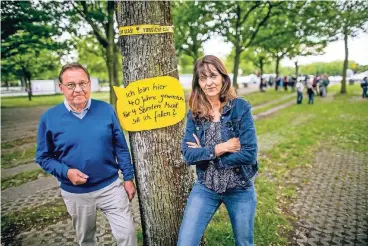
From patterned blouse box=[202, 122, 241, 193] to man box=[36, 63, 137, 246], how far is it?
776 millimetres

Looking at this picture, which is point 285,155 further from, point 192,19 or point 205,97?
point 192,19

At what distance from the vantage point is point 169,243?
8.88ft

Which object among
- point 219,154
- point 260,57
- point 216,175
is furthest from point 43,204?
point 260,57

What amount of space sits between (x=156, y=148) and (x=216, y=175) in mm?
583

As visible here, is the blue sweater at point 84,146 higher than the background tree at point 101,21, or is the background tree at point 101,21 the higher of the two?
the background tree at point 101,21

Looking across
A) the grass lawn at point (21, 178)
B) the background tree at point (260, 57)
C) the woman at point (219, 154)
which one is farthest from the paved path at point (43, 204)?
the background tree at point (260, 57)

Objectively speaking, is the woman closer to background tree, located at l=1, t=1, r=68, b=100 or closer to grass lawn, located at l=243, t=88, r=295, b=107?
background tree, located at l=1, t=1, r=68, b=100

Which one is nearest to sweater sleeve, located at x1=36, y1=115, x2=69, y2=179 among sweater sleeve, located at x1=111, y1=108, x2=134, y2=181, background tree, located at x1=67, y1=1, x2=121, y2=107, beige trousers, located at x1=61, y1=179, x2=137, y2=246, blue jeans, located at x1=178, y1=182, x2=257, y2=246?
beige trousers, located at x1=61, y1=179, x2=137, y2=246

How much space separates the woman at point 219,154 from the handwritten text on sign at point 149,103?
22 cm

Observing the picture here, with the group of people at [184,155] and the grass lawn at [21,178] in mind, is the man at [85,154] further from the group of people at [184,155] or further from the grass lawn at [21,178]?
the grass lawn at [21,178]

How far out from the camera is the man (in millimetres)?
2510

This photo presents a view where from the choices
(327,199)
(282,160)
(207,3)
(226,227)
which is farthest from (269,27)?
(226,227)

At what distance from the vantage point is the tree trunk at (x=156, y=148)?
7.96ft

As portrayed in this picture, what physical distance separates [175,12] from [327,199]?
56.4ft
